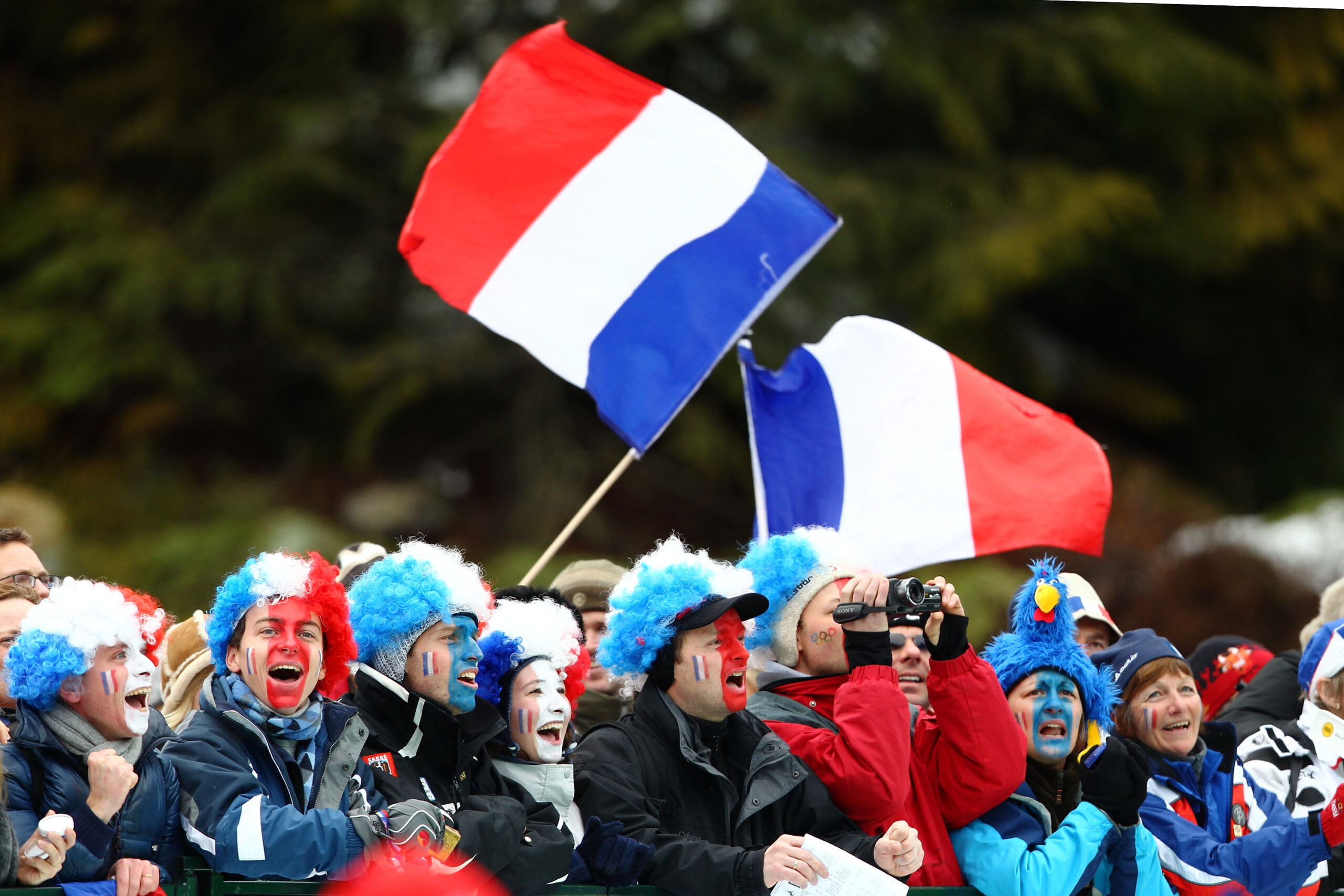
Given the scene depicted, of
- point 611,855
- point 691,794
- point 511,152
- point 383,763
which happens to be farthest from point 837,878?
point 511,152

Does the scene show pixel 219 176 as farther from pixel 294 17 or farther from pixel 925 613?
pixel 925 613

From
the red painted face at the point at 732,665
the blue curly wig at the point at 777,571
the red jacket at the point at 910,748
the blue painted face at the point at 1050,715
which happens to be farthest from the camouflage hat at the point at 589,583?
the blue painted face at the point at 1050,715

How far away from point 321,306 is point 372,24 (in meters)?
2.63

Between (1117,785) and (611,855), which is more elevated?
(611,855)

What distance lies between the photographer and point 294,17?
15062mm

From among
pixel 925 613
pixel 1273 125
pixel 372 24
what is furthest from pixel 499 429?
pixel 925 613

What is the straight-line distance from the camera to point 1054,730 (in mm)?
4945

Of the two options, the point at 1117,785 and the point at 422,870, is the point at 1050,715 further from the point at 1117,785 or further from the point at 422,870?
the point at 422,870

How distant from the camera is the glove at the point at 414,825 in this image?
405 centimetres

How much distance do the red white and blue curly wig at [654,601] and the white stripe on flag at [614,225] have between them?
1.89 meters

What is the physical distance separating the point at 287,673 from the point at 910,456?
10.2 feet

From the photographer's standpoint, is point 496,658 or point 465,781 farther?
point 496,658

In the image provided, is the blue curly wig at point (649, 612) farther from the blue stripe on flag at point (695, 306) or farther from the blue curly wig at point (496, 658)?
the blue stripe on flag at point (695, 306)

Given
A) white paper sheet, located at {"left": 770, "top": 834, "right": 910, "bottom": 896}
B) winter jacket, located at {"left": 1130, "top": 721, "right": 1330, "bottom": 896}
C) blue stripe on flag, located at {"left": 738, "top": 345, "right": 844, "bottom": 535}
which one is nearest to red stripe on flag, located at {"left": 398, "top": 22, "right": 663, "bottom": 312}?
blue stripe on flag, located at {"left": 738, "top": 345, "right": 844, "bottom": 535}
